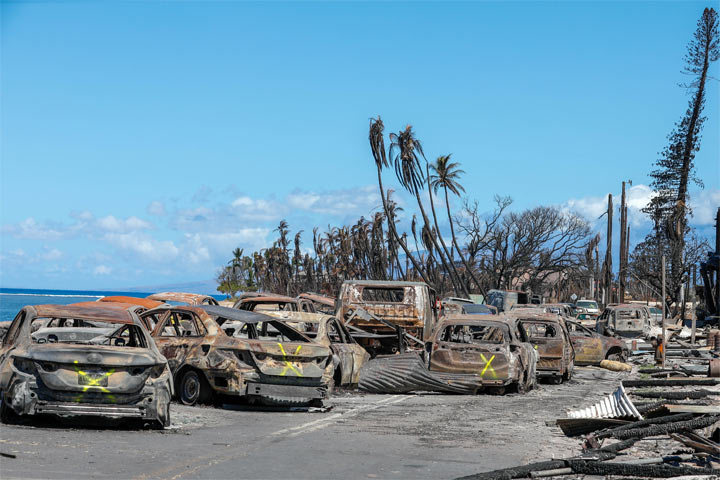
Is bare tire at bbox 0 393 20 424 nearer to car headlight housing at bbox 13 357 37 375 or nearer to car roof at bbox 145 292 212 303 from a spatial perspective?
car headlight housing at bbox 13 357 37 375

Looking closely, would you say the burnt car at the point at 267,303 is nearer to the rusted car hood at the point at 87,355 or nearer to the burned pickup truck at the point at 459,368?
the burned pickup truck at the point at 459,368

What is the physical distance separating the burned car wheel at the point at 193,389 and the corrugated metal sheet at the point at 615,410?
4.95 metres

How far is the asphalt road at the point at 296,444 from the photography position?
8.48 meters

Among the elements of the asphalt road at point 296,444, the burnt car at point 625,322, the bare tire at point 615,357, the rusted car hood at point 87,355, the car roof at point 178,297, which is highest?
the car roof at point 178,297

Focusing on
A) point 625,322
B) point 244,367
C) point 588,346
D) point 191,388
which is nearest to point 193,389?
point 191,388

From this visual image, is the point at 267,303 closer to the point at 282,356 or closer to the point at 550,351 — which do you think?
the point at 550,351

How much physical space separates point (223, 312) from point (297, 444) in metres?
4.28

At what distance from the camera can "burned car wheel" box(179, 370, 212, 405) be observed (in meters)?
13.2

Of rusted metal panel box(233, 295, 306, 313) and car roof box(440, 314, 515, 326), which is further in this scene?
rusted metal panel box(233, 295, 306, 313)

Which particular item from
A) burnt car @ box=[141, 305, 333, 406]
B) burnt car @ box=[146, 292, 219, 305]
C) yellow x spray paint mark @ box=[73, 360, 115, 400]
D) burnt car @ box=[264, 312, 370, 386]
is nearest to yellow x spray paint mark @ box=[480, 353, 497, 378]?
burnt car @ box=[264, 312, 370, 386]

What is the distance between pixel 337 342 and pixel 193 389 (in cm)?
372

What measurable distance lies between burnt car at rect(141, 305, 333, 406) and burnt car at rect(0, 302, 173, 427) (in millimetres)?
2051

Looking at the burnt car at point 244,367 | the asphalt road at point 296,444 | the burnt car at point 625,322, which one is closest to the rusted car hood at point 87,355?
the asphalt road at point 296,444

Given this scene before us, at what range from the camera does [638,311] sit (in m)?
38.4
